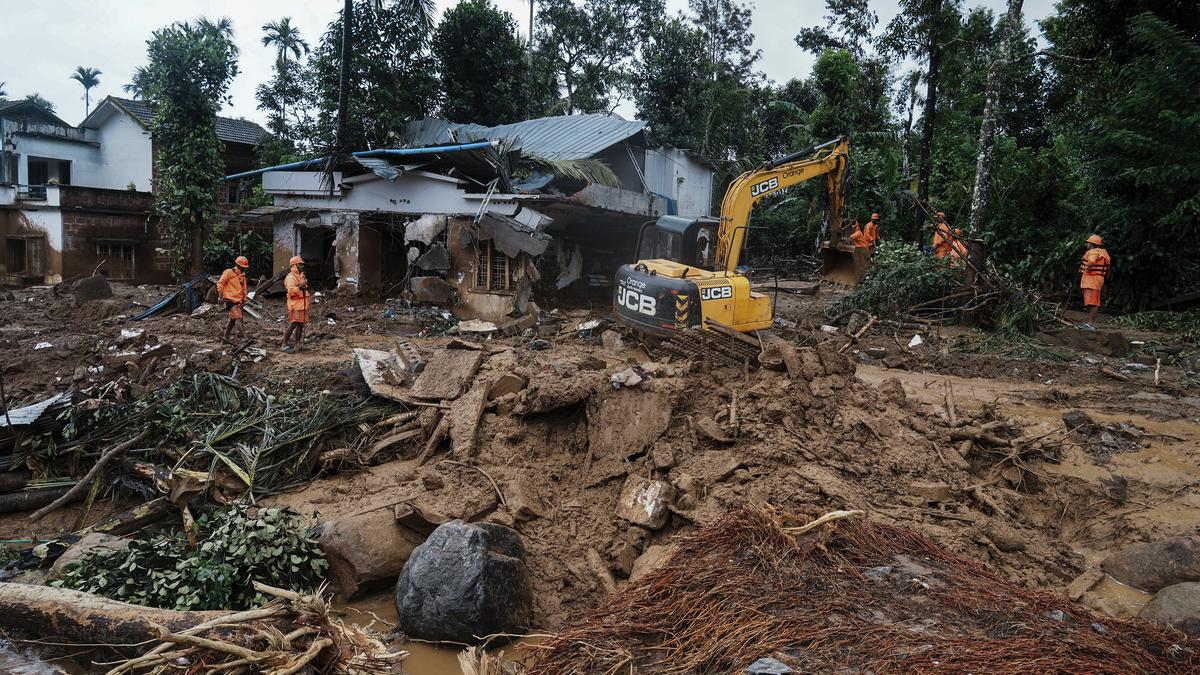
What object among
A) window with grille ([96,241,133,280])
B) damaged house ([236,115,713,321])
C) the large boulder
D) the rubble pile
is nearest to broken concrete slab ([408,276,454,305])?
damaged house ([236,115,713,321])

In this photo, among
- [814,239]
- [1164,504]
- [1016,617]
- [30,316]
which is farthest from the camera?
[814,239]

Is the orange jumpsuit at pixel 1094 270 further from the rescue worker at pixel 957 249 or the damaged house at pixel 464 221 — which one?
the damaged house at pixel 464 221

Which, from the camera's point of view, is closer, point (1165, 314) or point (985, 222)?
point (1165, 314)

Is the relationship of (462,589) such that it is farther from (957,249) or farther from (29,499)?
(957,249)

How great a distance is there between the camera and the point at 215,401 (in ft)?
25.1

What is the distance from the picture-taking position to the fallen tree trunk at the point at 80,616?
4.31 m

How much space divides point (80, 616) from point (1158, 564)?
718 cm

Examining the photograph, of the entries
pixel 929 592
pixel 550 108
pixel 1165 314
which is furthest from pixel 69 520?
pixel 550 108

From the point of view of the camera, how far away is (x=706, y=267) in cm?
1025

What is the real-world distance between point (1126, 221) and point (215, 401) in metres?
15.1

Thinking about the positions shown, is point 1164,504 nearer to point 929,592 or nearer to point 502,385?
point 929,592

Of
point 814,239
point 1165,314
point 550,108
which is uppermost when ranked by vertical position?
point 550,108

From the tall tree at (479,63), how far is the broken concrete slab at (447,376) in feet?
58.3

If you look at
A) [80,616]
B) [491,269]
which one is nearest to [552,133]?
[491,269]
